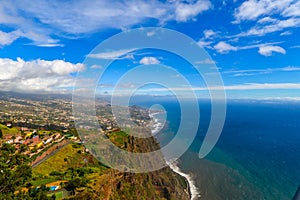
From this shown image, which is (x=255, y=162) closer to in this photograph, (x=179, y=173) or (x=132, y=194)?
(x=179, y=173)

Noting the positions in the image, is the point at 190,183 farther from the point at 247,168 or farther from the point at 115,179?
the point at 115,179

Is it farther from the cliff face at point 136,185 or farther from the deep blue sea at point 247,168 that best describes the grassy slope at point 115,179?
the deep blue sea at point 247,168

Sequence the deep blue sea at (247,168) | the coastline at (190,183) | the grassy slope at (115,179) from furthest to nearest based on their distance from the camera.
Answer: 1. the deep blue sea at (247,168)
2. the coastline at (190,183)
3. the grassy slope at (115,179)

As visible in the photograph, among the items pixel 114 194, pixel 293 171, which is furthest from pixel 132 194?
pixel 293 171

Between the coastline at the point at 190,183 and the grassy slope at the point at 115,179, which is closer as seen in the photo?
the grassy slope at the point at 115,179

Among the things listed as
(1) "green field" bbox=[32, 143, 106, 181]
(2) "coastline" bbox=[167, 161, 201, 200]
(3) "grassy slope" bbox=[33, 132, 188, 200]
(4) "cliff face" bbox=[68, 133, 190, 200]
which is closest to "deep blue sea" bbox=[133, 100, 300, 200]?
(2) "coastline" bbox=[167, 161, 201, 200]

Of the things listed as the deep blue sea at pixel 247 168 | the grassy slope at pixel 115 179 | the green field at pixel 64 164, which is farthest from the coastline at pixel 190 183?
the green field at pixel 64 164

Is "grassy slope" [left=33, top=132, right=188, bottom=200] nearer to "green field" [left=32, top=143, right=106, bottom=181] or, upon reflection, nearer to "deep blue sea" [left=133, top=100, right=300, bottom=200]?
"green field" [left=32, top=143, right=106, bottom=181]

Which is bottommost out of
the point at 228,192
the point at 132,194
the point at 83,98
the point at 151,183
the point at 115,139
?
the point at 228,192
